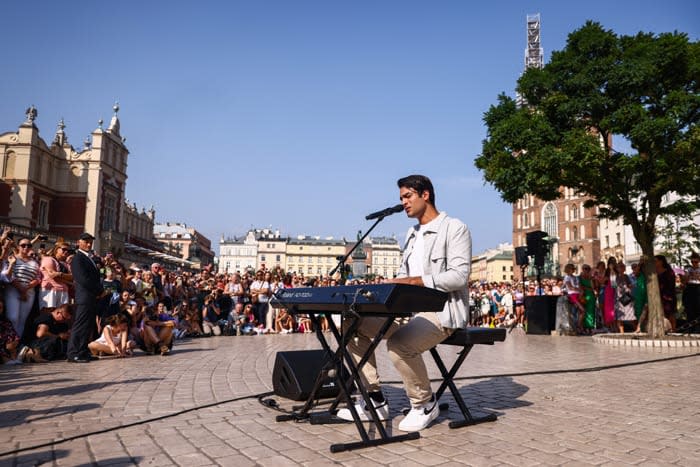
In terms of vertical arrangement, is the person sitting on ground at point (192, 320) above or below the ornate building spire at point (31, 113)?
below

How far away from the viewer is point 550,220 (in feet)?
286

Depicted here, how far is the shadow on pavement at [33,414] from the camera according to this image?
164 inches

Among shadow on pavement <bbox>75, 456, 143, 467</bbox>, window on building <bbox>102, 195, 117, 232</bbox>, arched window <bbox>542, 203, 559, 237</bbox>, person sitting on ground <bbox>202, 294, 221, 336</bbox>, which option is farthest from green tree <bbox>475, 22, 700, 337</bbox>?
arched window <bbox>542, 203, 559, 237</bbox>

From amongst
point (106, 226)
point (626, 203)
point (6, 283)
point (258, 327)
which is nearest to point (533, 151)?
point (626, 203)

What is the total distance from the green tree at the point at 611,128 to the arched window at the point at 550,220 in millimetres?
78019

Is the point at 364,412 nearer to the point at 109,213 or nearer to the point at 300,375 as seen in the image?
the point at 300,375

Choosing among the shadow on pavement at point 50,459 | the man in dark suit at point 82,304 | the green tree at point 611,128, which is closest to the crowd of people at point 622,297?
the green tree at point 611,128

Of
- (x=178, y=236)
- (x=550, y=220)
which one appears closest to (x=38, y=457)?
(x=550, y=220)

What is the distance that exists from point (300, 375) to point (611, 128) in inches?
419

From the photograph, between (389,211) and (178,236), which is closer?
(389,211)

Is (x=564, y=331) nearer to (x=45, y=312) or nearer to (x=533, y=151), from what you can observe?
(x=533, y=151)

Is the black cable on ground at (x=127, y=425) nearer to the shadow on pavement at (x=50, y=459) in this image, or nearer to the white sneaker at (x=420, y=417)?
the shadow on pavement at (x=50, y=459)

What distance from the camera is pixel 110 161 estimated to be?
6109 cm

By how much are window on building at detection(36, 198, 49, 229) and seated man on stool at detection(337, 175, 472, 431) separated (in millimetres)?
58892
